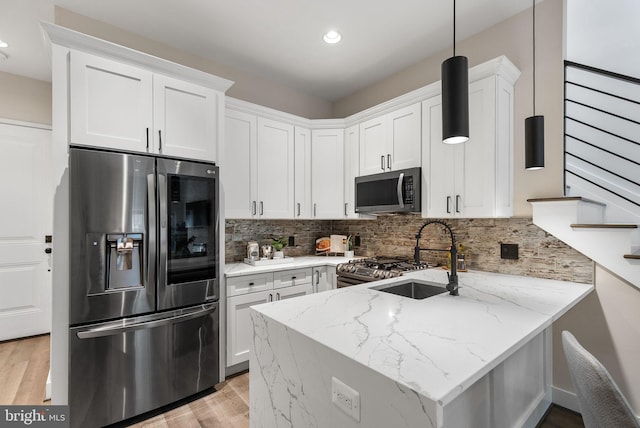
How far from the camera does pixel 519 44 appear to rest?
97.0 inches

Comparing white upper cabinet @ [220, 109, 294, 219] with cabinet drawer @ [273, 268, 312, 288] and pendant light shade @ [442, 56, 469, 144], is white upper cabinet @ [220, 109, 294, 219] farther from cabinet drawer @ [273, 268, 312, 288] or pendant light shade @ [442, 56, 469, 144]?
pendant light shade @ [442, 56, 469, 144]

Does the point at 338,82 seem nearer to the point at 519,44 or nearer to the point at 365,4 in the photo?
the point at 365,4

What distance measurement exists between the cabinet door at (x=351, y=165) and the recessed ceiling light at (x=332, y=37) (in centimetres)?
87

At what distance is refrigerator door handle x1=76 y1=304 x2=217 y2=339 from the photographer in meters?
1.94

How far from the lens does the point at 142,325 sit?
82.2 inches

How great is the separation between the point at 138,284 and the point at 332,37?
2.50 meters

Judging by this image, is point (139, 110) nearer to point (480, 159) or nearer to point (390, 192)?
point (390, 192)

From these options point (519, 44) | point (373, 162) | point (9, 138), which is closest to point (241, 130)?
point (373, 162)

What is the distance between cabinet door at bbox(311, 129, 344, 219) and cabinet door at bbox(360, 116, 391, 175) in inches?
12.2

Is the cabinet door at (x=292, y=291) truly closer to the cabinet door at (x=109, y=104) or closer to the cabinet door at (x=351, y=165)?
the cabinet door at (x=351, y=165)

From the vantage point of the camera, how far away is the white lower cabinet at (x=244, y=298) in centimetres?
263

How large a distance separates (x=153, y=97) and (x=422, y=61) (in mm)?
2505

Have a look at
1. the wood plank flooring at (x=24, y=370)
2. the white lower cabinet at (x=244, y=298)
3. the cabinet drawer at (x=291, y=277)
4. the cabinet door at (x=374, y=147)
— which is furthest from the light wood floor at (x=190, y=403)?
the cabinet door at (x=374, y=147)

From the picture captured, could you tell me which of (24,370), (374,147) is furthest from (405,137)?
(24,370)
